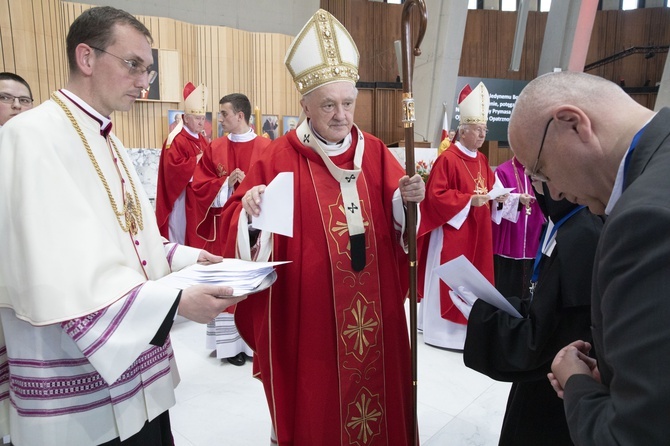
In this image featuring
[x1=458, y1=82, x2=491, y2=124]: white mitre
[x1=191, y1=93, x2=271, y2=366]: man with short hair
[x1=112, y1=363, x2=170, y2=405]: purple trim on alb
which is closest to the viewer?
[x1=112, y1=363, x2=170, y2=405]: purple trim on alb

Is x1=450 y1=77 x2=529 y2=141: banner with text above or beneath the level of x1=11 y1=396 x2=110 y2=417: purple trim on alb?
above

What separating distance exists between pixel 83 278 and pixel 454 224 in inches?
132

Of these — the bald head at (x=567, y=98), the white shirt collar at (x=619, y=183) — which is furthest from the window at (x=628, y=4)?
the white shirt collar at (x=619, y=183)

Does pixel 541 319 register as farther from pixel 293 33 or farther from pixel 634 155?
pixel 293 33

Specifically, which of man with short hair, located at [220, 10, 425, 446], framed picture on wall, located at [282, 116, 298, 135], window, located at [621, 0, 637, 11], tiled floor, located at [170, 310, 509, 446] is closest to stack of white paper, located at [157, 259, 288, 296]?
man with short hair, located at [220, 10, 425, 446]

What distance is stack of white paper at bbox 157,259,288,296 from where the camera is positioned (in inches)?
58.0

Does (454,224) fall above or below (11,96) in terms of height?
below

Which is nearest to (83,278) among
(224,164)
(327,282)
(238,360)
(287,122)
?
(327,282)

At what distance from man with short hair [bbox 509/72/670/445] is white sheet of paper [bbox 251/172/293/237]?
1000 mm

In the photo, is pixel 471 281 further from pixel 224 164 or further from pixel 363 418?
pixel 224 164

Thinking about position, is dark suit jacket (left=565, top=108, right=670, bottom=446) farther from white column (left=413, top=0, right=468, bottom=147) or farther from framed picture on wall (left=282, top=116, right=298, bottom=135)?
framed picture on wall (left=282, top=116, right=298, bottom=135)

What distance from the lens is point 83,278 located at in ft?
4.18

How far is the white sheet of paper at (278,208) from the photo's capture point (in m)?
1.89

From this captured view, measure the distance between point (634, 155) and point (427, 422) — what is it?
255 centimetres
